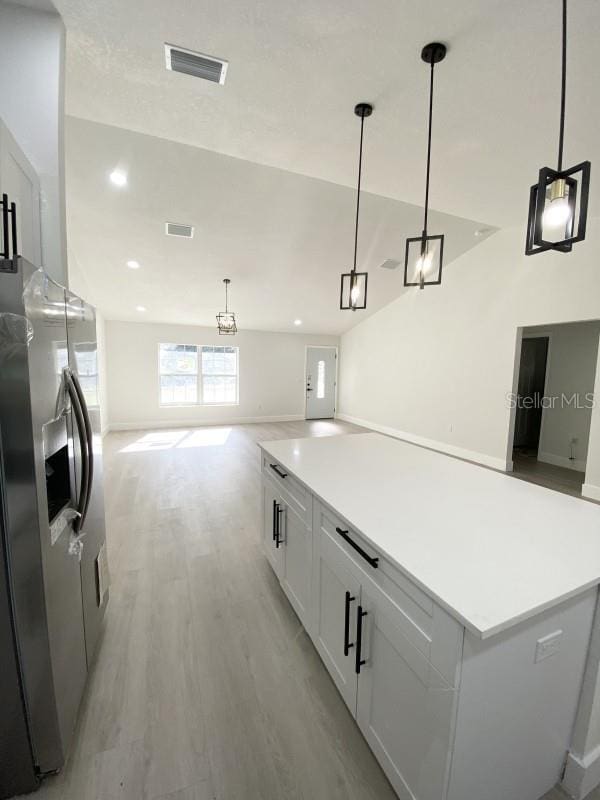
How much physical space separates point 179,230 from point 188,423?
4.66m

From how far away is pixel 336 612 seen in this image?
1.39 meters

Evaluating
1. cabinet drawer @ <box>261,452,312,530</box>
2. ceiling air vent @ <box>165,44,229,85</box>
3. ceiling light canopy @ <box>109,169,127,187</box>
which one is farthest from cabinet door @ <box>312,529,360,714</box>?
ceiling light canopy @ <box>109,169,127,187</box>

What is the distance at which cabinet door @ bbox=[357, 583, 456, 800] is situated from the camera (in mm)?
854

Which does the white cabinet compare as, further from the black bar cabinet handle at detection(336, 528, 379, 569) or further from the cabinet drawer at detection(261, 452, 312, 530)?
the black bar cabinet handle at detection(336, 528, 379, 569)

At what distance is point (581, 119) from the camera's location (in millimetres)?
2004

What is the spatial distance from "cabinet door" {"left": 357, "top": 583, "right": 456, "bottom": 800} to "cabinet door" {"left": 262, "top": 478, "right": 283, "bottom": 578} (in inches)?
35.4

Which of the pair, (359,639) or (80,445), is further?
(80,445)

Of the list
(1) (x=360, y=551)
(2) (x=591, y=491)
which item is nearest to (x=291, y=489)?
(1) (x=360, y=551)

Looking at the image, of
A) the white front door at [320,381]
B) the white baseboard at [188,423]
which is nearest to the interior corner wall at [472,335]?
the white front door at [320,381]

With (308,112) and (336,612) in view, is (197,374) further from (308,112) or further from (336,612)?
(336,612)

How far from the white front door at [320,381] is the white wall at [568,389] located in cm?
466

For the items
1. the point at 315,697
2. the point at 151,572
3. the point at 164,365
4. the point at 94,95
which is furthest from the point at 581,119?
the point at 164,365

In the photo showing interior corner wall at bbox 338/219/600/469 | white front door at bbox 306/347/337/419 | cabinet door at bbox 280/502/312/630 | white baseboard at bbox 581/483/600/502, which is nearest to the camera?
cabinet door at bbox 280/502/312/630

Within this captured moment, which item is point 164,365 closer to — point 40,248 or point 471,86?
point 40,248
